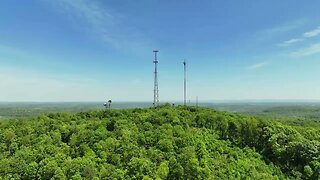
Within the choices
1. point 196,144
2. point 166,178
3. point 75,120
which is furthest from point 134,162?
point 75,120

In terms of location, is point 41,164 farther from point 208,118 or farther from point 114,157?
point 208,118

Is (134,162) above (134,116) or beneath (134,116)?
beneath

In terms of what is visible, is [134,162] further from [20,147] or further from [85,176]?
[20,147]

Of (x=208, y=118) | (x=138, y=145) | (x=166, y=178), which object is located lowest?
(x=166, y=178)

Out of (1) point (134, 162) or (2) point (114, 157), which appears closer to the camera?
(1) point (134, 162)

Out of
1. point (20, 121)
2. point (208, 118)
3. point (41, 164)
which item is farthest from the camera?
point (20, 121)

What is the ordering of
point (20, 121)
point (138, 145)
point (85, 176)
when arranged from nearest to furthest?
1. point (85, 176)
2. point (138, 145)
3. point (20, 121)

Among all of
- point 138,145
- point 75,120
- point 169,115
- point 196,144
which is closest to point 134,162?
point 138,145
